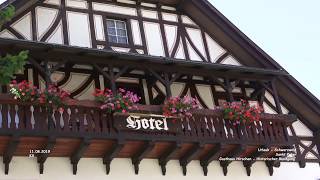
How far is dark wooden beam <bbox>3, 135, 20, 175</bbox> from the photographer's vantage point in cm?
1225

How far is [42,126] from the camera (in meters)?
12.6

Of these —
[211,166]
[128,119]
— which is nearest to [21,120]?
[128,119]

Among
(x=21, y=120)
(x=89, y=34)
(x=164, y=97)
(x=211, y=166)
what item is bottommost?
(x=211, y=166)

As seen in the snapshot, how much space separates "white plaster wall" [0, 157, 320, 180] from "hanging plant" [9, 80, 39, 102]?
1.71 m

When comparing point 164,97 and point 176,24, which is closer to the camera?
point 164,97

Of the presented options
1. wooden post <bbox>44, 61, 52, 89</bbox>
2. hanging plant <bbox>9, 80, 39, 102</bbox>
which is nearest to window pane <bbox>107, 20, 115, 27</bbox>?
wooden post <bbox>44, 61, 52, 89</bbox>

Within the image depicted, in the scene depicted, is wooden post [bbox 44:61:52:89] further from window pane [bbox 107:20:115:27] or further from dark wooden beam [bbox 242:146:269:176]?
dark wooden beam [bbox 242:146:269:176]

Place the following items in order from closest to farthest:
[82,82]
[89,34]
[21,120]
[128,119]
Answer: [21,120] < [128,119] < [82,82] < [89,34]

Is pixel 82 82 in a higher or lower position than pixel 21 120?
higher

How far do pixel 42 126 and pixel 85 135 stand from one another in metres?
1.10

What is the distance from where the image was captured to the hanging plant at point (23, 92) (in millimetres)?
12523

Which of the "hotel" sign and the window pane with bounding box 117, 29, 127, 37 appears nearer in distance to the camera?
the "hotel" sign

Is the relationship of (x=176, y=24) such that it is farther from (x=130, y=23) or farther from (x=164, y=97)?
(x=164, y=97)
